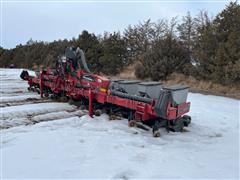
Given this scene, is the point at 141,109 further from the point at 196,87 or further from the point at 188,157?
the point at 196,87

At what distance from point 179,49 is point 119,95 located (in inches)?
493

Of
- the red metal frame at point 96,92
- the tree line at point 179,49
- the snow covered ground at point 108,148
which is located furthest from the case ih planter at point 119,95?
the tree line at point 179,49

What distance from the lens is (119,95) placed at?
272 inches

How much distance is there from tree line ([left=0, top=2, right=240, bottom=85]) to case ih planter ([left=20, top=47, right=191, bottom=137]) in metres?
8.25

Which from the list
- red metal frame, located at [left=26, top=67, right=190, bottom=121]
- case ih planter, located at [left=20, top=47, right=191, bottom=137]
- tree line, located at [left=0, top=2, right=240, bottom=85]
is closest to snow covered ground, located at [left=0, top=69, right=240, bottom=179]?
case ih planter, located at [left=20, top=47, right=191, bottom=137]

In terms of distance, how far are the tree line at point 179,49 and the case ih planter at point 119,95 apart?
8250 millimetres

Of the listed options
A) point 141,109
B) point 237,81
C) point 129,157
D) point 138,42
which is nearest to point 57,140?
point 129,157

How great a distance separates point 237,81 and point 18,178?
1279 cm

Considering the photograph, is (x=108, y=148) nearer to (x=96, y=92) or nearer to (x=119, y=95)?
(x=119, y=95)

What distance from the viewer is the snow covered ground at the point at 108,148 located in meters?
4.06

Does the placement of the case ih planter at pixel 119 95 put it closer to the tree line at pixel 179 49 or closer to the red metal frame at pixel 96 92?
the red metal frame at pixel 96 92

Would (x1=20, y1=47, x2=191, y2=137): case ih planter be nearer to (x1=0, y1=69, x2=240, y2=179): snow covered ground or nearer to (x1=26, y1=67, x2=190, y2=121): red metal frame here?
(x1=26, y1=67, x2=190, y2=121): red metal frame

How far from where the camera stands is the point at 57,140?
532 centimetres

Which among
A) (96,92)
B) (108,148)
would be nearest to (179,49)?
(96,92)
